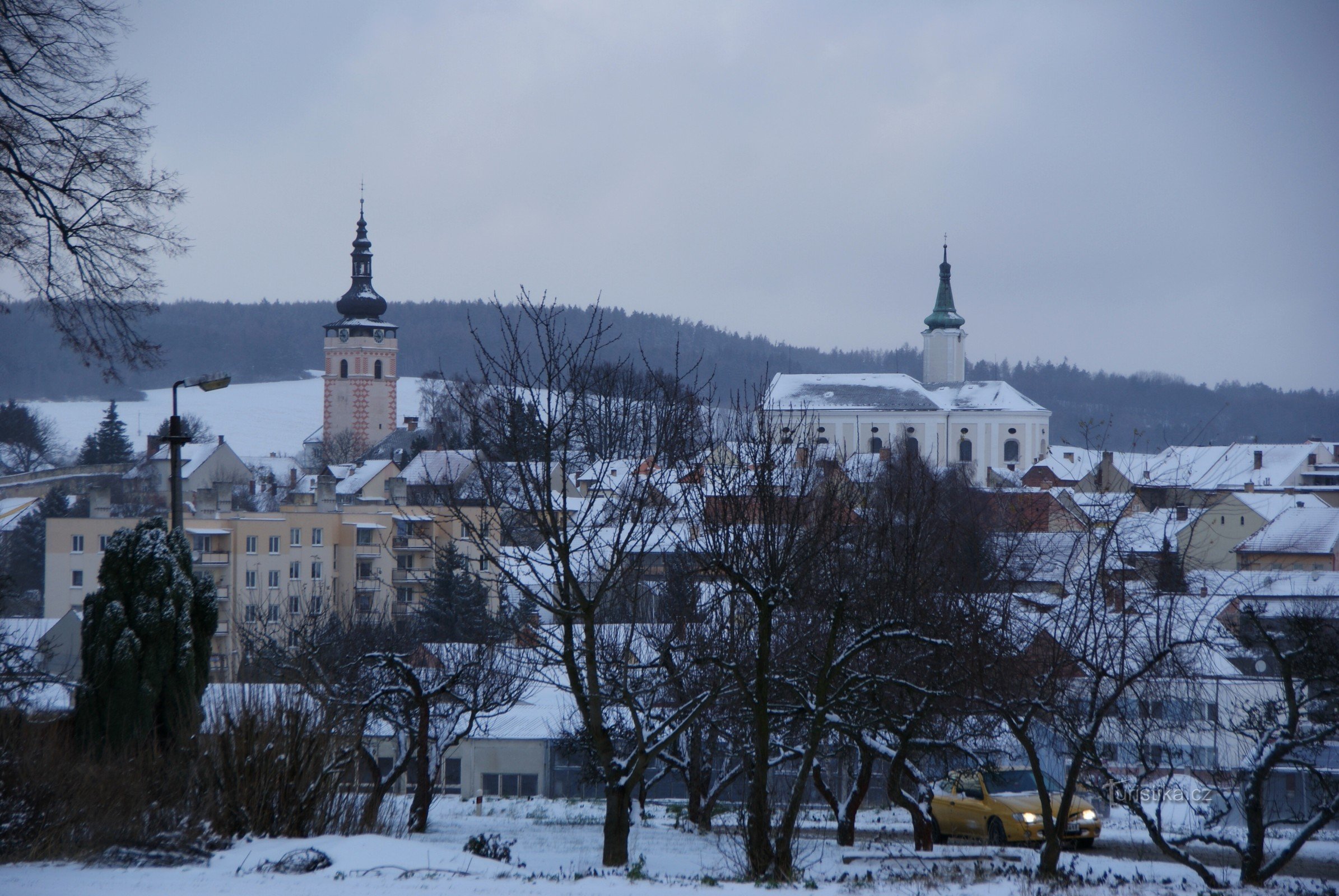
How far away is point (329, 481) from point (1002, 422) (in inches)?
2308

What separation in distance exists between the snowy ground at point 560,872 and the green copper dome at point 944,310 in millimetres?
89248

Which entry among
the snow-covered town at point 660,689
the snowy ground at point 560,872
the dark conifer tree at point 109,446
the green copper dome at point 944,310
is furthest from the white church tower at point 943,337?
the snowy ground at point 560,872

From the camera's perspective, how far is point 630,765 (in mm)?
9805

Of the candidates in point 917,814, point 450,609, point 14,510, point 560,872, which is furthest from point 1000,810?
point 14,510

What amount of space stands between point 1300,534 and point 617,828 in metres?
42.2

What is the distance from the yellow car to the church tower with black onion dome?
82.6 m

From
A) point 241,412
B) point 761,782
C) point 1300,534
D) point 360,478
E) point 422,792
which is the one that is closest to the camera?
point 761,782

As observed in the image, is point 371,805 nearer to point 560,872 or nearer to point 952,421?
point 560,872

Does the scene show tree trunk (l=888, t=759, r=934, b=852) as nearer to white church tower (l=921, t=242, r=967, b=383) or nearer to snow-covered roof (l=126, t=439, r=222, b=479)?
snow-covered roof (l=126, t=439, r=222, b=479)

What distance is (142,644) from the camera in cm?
1075

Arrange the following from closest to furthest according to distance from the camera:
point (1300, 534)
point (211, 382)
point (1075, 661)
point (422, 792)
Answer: point (1075, 661), point (422, 792), point (211, 382), point (1300, 534)

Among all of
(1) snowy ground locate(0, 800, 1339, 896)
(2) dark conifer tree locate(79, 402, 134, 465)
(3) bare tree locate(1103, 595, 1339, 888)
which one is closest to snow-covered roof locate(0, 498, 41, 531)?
(2) dark conifer tree locate(79, 402, 134, 465)

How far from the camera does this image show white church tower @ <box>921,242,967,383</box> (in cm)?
9988

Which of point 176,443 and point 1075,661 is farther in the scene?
point 176,443
